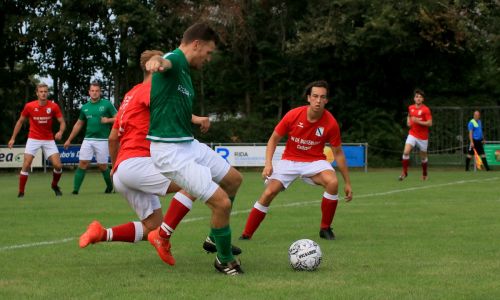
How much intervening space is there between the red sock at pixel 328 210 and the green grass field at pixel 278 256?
21 cm

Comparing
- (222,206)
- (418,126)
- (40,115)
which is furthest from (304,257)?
(418,126)

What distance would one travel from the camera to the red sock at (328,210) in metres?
9.29

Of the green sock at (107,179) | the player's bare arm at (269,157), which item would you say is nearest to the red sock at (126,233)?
the player's bare arm at (269,157)

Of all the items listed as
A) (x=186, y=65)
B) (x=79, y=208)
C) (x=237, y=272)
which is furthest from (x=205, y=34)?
(x=79, y=208)

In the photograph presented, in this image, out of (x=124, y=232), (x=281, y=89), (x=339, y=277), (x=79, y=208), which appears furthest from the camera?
(x=281, y=89)

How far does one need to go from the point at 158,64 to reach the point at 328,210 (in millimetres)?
3935

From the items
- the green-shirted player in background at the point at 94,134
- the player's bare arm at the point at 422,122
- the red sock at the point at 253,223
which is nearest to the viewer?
the red sock at the point at 253,223

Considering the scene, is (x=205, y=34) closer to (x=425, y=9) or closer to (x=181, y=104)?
(x=181, y=104)

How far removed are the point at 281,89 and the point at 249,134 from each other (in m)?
3.33

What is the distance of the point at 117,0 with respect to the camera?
3234 centimetres

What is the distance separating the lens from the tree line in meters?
32.1

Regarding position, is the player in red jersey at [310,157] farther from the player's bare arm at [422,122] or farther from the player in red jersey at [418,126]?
the player in red jersey at [418,126]

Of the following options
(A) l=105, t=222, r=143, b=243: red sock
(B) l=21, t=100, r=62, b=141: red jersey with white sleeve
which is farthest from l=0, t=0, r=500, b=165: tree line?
(A) l=105, t=222, r=143, b=243: red sock

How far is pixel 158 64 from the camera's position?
5934mm
